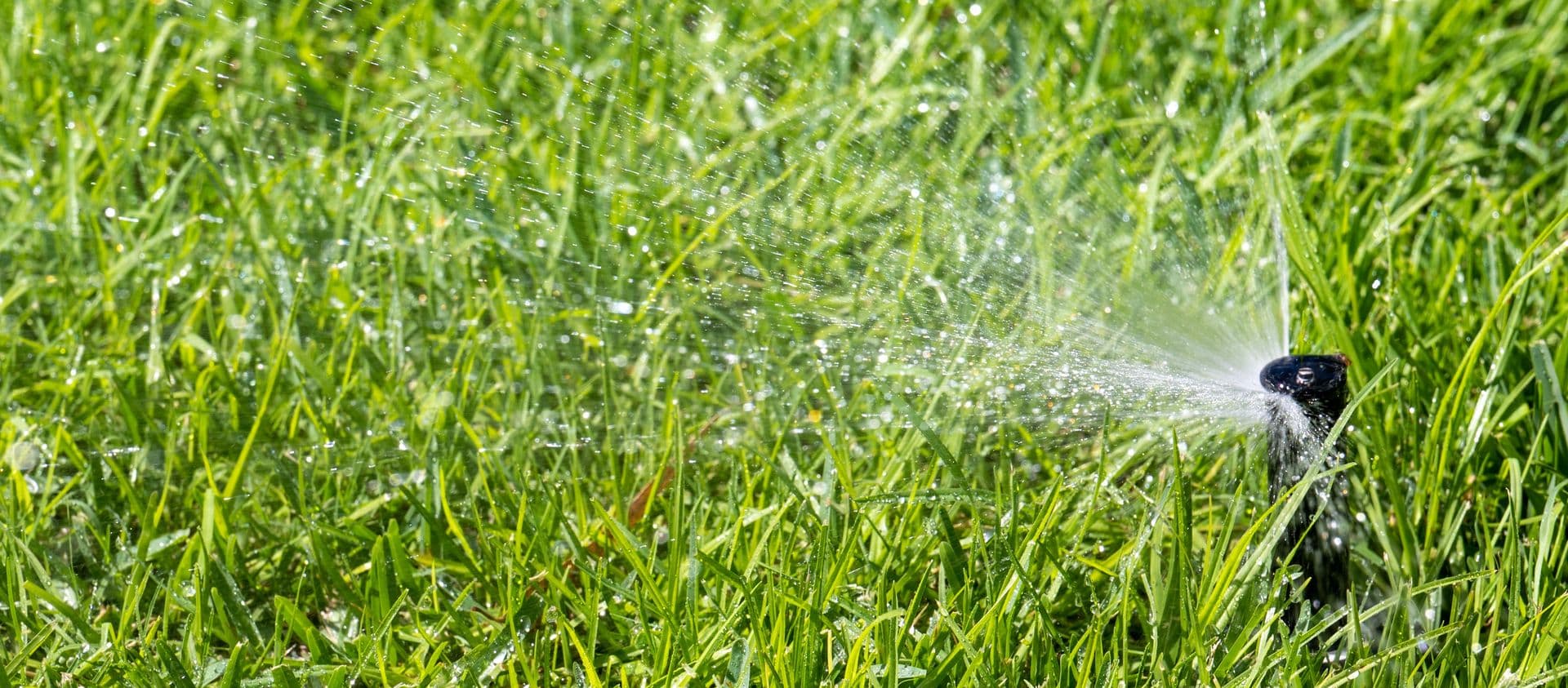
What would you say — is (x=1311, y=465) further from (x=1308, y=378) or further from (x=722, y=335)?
(x=722, y=335)

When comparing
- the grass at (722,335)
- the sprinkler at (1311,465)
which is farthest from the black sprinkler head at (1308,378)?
the grass at (722,335)

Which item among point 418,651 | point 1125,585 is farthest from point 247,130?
point 1125,585

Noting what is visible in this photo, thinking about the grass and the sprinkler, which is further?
the grass

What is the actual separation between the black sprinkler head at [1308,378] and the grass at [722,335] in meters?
0.13

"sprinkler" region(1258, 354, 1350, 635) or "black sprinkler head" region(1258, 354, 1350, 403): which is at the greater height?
"black sprinkler head" region(1258, 354, 1350, 403)

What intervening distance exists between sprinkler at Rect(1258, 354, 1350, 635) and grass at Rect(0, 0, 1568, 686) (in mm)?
46

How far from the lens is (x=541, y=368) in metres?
2.10

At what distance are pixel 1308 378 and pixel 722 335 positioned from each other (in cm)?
100

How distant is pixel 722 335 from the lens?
87.0 inches

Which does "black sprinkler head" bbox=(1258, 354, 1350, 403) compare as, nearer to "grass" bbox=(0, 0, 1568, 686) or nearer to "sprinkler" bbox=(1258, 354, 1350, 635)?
"sprinkler" bbox=(1258, 354, 1350, 635)

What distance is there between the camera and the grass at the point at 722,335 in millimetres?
1575

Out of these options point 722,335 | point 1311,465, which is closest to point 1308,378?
point 1311,465

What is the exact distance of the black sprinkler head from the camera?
4.70 feet

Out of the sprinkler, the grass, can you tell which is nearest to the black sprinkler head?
the sprinkler
